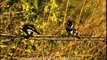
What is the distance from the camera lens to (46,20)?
4.77 meters

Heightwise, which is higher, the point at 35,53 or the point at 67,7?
the point at 67,7

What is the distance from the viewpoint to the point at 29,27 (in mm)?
4113

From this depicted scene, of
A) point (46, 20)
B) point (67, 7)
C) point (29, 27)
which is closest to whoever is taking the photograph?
point (29, 27)

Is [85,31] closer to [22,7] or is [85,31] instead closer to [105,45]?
[105,45]

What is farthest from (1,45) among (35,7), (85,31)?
(85,31)

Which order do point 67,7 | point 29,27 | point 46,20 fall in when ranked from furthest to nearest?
1. point 46,20
2. point 67,7
3. point 29,27

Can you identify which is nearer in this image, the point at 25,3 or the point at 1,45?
the point at 1,45

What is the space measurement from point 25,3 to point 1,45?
690mm

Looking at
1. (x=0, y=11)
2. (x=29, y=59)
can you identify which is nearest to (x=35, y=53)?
(x=29, y=59)

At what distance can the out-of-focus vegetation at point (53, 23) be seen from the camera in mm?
4473

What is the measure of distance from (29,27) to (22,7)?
2.28ft

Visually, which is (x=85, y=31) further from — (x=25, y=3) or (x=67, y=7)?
(x=25, y=3)

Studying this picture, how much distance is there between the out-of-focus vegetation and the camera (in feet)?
14.7

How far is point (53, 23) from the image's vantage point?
470 cm
